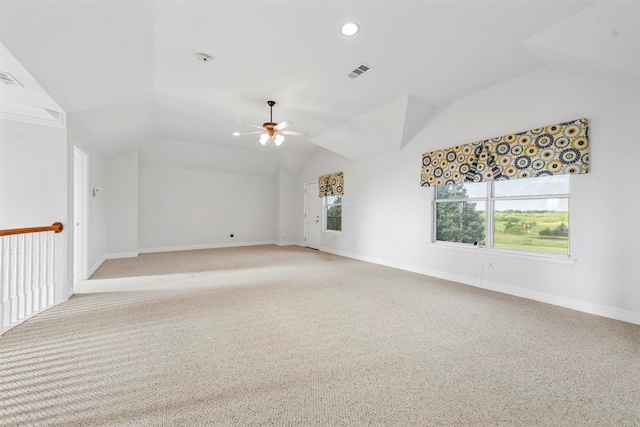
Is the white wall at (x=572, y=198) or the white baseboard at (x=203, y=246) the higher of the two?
the white wall at (x=572, y=198)

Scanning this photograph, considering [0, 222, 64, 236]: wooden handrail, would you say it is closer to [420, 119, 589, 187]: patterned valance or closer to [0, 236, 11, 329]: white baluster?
[0, 236, 11, 329]: white baluster

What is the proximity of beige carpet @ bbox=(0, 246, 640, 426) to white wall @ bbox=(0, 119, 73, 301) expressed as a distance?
968 mm

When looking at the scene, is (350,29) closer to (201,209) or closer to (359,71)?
(359,71)

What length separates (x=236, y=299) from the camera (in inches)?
141

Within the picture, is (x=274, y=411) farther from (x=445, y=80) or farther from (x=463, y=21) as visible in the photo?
(x=445, y=80)

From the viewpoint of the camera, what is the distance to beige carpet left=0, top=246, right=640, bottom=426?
62.4 inches

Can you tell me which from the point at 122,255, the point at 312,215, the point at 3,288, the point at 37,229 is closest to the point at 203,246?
the point at 122,255

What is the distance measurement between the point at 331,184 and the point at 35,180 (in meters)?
5.66

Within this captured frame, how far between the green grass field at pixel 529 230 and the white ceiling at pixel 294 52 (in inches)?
66.2

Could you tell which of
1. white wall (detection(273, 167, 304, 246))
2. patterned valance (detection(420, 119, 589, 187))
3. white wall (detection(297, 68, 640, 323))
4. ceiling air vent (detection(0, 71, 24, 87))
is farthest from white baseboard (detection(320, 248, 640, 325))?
ceiling air vent (detection(0, 71, 24, 87))

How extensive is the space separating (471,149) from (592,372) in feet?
10.3

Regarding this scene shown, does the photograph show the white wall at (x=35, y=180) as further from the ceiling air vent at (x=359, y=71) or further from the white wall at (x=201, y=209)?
the white wall at (x=201, y=209)

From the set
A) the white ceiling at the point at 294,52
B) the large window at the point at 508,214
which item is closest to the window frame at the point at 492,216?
→ the large window at the point at 508,214

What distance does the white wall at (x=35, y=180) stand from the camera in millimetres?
3287
